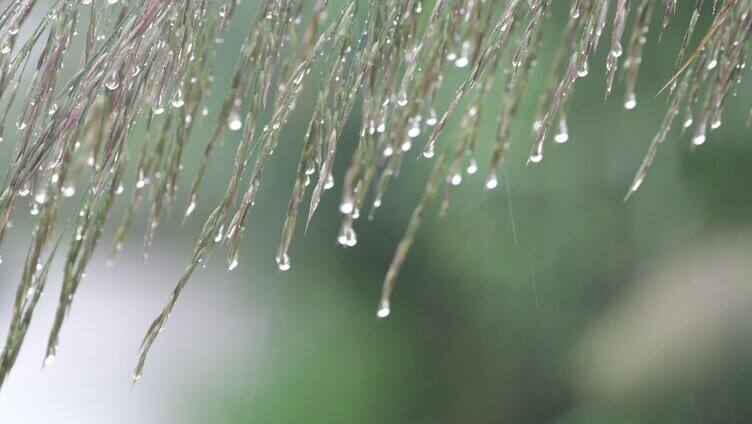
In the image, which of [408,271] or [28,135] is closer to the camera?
[28,135]

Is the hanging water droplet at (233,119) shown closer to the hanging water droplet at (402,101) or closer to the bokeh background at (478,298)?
the hanging water droplet at (402,101)

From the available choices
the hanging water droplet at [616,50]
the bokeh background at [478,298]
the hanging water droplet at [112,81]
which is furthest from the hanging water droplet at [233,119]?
the bokeh background at [478,298]

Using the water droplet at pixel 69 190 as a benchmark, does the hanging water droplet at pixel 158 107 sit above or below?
above

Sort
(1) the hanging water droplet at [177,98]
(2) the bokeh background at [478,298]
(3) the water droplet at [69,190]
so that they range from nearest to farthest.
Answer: (3) the water droplet at [69,190], (1) the hanging water droplet at [177,98], (2) the bokeh background at [478,298]

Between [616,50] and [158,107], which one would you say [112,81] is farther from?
[616,50]

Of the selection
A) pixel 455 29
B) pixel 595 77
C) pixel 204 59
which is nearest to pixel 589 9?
pixel 455 29

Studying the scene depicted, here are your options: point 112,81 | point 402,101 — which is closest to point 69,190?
point 112,81

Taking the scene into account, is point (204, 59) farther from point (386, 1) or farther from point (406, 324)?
point (406, 324)

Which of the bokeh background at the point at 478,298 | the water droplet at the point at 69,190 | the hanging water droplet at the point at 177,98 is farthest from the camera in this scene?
the bokeh background at the point at 478,298
